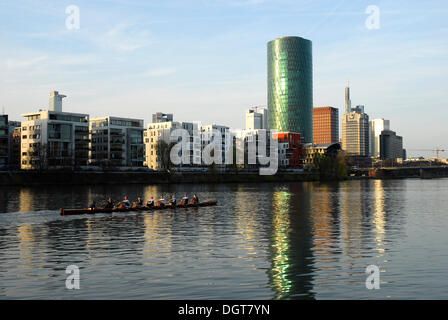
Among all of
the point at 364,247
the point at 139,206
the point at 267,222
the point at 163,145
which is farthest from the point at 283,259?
the point at 163,145

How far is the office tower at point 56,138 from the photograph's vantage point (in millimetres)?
179125

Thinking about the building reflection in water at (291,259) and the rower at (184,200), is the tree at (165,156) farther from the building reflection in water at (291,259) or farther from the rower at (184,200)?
the building reflection in water at (291,259)

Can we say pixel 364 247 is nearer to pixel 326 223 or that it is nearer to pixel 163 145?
pixel 326 223

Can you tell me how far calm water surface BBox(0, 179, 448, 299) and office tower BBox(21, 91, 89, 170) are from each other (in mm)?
121383

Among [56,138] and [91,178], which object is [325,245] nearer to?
[91,178]

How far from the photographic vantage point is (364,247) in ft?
132

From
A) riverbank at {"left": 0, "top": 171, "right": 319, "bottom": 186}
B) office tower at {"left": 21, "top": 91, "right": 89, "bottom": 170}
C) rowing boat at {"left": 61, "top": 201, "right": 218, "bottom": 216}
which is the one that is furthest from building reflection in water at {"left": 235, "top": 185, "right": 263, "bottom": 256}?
office tower at {"left": 21, "top": 91, "right": 89, "bottom": 170}

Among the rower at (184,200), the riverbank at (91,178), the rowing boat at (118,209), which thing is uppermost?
the riverbank at (91,178)

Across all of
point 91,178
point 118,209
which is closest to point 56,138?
point 91,178

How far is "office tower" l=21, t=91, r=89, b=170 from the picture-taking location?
588ft

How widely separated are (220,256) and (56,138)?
164351 millimetres

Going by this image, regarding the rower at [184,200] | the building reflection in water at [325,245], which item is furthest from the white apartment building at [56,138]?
the building reflection in water at [325,245]

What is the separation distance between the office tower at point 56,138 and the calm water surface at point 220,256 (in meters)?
121
